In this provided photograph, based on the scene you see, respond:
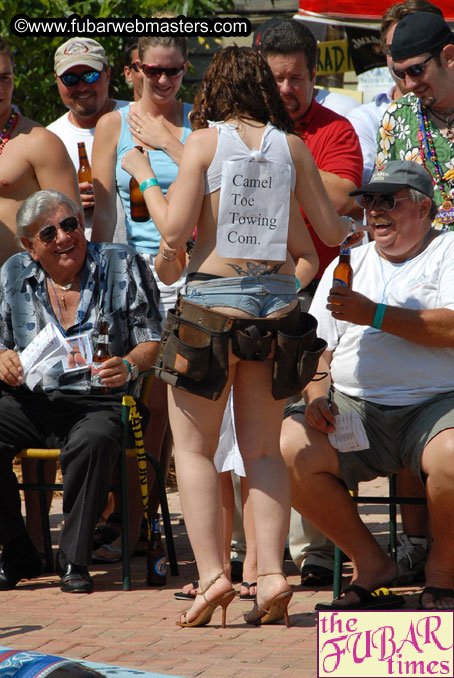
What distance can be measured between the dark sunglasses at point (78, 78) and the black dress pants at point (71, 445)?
79.8 inches

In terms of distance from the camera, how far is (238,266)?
4203 millimetres

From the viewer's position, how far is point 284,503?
428cm

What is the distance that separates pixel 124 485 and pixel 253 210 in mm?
1584

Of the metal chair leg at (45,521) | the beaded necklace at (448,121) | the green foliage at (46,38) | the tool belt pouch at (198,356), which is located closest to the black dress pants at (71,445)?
the metal chair leg at (45,521)

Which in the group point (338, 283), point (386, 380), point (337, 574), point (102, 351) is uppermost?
point (338, 283)

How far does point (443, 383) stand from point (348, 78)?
1075cm

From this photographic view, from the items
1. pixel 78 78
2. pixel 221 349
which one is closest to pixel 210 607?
pixel 221 349

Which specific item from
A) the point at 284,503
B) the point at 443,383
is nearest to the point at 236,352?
the point at 284,503

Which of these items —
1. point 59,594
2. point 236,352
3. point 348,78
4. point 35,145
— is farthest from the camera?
point 348,78

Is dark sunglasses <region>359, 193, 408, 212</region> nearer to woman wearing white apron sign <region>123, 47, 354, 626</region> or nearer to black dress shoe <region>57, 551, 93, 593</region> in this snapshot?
woman wearing white apron sign <region>123, 47, 354, 626</region>

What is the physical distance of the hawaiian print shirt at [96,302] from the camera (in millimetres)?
5371

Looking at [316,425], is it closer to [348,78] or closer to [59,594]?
[59,594]

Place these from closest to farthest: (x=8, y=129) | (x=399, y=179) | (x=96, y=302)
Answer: (x=399, y=179) → (x=96, y=302) → (x=8, y=129)

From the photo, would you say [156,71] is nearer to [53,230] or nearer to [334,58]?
[53,230]
